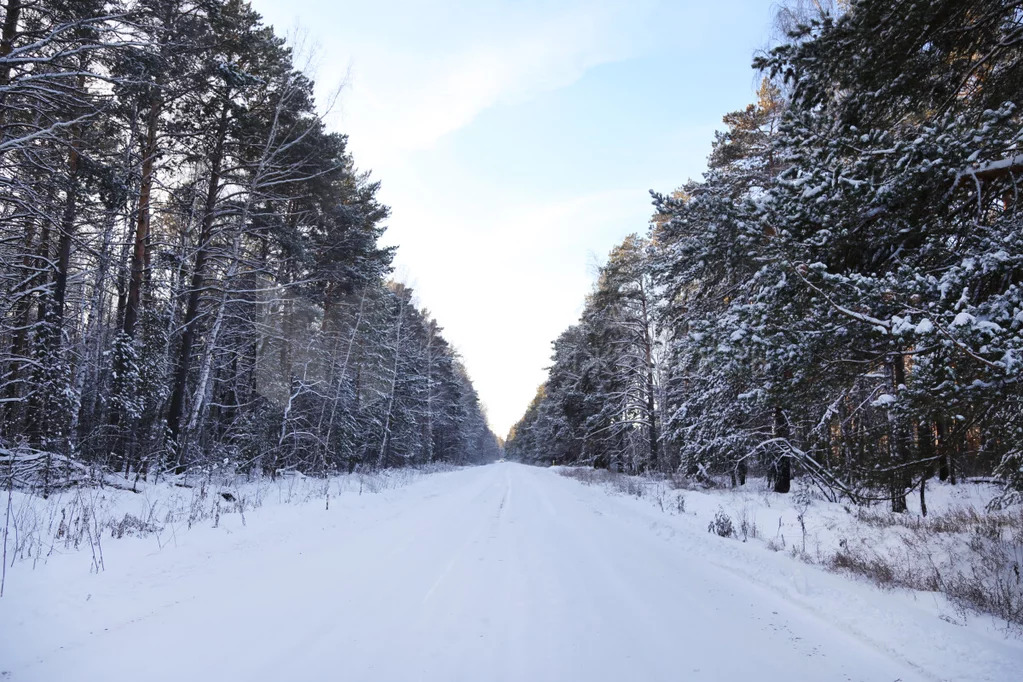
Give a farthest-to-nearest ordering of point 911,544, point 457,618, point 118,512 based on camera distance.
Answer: point 118,512, point 911,544, point 457,618

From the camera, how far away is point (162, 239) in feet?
51.9

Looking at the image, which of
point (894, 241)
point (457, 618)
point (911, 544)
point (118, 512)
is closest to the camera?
point (457, 618)

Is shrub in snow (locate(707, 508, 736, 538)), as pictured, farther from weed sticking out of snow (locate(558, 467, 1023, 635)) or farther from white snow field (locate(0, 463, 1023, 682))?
white snow field (locate(0, 463, 1023, 682))

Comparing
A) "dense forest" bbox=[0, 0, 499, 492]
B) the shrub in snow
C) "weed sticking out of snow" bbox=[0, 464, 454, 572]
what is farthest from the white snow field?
"dense forest" bbox=[0, 0, 499, 492]

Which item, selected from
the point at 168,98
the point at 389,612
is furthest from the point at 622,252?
the point at 389,612

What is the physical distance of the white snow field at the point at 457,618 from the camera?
3076 mm

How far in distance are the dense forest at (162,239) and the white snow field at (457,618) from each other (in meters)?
5.02

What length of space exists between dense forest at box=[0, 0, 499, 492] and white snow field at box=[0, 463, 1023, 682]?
5021 mm

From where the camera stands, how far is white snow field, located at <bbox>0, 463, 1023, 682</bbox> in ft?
10.1

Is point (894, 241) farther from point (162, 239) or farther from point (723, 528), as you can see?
point (162, 239)

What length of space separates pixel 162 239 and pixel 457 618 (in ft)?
57.2

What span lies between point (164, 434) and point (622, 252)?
2197cm

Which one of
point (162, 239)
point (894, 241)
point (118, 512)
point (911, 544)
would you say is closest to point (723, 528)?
point (911, 544)

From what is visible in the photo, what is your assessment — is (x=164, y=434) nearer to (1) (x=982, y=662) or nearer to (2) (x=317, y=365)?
(2) (x=317, y=365)
